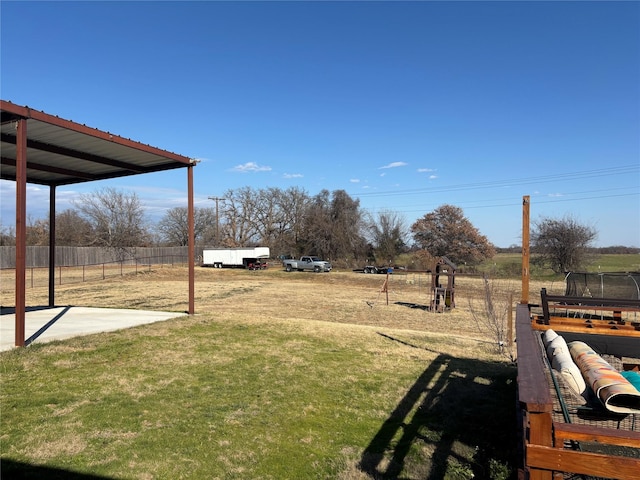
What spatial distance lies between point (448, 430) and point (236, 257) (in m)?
42.7

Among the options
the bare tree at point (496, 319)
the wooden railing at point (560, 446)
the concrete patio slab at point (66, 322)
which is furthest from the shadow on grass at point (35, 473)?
the bare tree at point (496, 319)

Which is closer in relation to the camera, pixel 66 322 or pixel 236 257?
pixel 66 322

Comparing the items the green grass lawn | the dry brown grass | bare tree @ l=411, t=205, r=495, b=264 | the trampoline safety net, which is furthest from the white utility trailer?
the green grass lawn

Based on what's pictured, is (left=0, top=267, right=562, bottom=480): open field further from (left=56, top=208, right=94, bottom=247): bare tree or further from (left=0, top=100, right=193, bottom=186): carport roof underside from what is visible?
(left=56, top=208, right=94, bottom=247): bare tree

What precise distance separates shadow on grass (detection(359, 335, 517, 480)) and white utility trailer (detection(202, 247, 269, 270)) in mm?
39545

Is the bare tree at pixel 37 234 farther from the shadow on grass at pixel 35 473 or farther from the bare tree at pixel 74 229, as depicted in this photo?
the shadow on grass at pixel 35 473

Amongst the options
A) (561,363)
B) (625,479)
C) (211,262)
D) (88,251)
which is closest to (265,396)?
(561,363)

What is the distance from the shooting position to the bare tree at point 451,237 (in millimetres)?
47594

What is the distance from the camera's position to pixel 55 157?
9469 mm

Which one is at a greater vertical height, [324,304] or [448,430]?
[448,430]

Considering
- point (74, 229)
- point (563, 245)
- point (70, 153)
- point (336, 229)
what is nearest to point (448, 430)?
point (70, 153)

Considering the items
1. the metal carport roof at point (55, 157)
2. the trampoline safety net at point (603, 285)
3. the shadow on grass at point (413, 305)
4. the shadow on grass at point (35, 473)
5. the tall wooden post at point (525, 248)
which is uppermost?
the metal carport roof at point (55, 157)

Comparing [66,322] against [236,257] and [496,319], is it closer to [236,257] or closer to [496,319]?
[496,319]

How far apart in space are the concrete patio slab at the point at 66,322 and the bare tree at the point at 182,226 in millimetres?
62895
